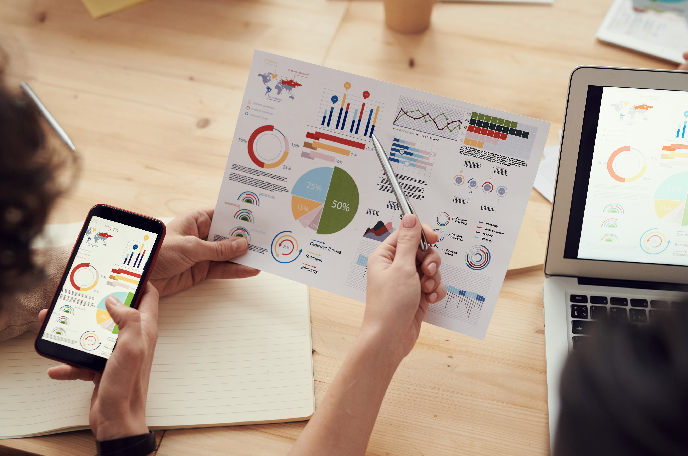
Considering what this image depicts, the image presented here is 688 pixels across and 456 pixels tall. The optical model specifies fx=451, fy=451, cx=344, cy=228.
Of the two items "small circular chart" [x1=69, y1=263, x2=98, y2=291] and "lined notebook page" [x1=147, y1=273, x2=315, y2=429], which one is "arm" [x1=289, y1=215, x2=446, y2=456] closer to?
"lined notebook page" [x1=147, y1=273, x2=315, y2=429]

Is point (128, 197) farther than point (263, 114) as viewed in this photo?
Yes

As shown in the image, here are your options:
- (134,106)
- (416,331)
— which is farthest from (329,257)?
(134,106)

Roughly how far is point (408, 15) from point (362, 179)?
1.58 ft

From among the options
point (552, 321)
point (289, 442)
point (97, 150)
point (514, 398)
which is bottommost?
point (289, 442)

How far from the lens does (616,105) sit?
1.88 feet

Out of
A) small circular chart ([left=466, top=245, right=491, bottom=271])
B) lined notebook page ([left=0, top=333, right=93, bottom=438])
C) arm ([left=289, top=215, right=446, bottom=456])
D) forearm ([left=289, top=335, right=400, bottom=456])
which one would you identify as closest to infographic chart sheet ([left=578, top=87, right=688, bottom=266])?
small circular chart ([left=466, top=245, right=491, bottom=271])

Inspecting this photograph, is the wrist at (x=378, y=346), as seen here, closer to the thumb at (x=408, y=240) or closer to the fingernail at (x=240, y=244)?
the thumb at (x=408, y=240)

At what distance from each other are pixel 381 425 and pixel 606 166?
1.48 ft

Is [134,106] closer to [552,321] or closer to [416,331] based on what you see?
[416,331]

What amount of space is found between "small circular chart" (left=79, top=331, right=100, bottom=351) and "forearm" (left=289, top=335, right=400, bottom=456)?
0.97 feet

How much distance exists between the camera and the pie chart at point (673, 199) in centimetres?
59

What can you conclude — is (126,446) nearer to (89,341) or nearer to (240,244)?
(89,341)

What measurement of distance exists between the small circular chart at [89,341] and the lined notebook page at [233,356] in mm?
80

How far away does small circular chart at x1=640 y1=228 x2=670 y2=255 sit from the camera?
0.62 meters
